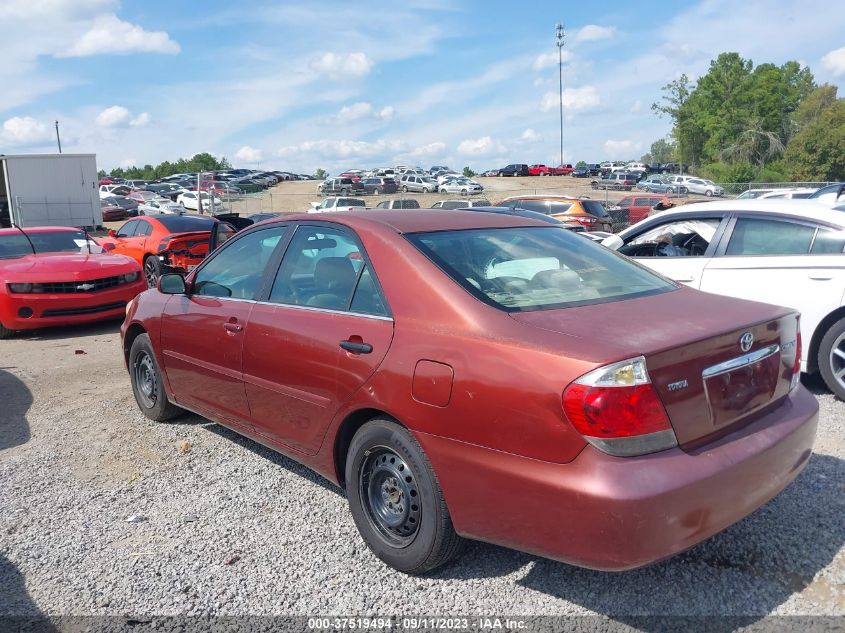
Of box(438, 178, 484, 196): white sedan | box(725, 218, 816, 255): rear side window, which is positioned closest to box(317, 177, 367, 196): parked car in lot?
box(438, 178, 484, 196): white sedan

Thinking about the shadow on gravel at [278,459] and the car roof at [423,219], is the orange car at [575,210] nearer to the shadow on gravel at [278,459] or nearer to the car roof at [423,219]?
the shadow on gravel at [278,459]

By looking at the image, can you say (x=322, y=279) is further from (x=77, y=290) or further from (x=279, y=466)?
(x=77, y=290)

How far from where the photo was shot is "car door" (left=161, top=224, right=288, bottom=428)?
411cm

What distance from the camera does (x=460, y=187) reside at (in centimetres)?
5172

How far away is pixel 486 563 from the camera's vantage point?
3293 millimetres

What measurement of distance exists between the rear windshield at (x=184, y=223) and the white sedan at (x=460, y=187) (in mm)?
37526

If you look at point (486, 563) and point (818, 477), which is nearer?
point (486, 563)

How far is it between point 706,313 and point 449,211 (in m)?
1.64

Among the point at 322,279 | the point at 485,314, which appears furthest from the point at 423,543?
the point at 322,279

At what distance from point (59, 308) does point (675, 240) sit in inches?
285

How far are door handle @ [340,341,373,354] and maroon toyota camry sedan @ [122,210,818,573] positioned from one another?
0.01 metres

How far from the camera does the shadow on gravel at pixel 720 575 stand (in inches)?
114

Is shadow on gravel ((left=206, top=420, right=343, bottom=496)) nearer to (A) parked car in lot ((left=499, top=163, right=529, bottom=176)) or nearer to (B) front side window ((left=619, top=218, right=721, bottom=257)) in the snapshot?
(B) front side window ((left=619, top=218, right=721, bottom=257))

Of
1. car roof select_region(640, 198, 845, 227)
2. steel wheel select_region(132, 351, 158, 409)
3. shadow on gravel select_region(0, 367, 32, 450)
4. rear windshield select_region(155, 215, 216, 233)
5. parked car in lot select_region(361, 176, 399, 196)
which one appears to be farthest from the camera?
parked car in lot select_region(361, 176, 399, 196)
